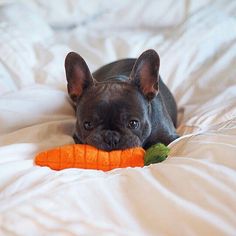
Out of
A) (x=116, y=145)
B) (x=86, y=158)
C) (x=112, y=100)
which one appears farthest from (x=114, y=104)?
(x=86, y=158)

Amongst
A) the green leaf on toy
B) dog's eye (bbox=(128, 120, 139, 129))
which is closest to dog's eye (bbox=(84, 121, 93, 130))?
dog's eye (bbox=(128, 120, 139, 129))

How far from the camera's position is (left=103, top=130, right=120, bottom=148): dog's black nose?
119cm

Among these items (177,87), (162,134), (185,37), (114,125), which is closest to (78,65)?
(114,125)

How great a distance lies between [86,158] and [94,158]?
0.07ft

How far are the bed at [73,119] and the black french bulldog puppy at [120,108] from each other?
0.35 ft

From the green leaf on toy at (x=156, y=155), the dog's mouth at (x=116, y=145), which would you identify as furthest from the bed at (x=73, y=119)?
the dog's mouth at (x=116, y=145)

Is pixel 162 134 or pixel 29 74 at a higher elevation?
pixel 29 74

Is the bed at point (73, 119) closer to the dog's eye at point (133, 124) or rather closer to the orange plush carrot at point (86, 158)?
the orange plush carrot at point (86, 158)

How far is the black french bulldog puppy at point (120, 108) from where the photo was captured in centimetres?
124

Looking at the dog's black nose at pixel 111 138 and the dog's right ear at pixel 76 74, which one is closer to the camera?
the dog's black nose at pixel 111 138

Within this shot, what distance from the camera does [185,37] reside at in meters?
2.02

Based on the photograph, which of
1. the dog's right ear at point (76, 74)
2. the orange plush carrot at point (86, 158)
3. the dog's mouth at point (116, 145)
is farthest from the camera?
the dog's right ear at point (76, 74)

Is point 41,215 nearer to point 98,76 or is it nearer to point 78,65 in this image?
point 78,65

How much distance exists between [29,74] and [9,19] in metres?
0.43
